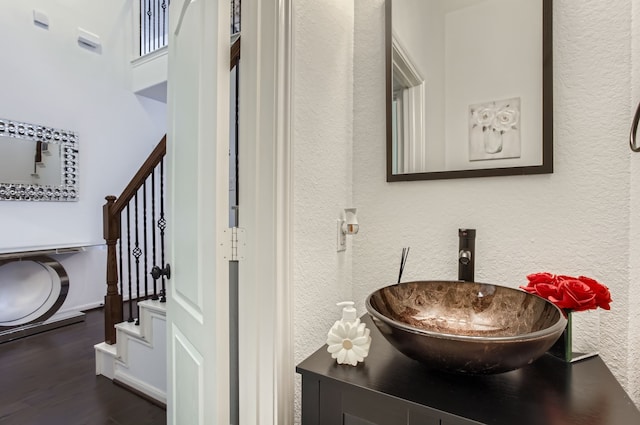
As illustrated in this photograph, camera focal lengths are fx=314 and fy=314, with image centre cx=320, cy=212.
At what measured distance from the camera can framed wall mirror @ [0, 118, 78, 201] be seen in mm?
3057

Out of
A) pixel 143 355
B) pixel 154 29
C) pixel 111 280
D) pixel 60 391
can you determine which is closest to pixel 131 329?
pixel 143 355

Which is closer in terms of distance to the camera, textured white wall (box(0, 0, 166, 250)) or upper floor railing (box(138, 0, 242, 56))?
textured white wall (box(0, 0, 166, 250))

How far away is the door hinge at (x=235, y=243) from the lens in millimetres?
871

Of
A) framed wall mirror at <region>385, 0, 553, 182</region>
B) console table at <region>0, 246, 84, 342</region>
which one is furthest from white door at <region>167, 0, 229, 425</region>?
console table at <region>0, 246, 84, 342</region>

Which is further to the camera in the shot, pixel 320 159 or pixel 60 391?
pixel 60 391

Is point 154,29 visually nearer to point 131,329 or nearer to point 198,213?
point 131,329

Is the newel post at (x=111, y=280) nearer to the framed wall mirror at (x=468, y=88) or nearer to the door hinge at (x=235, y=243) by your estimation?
the door hinge at (x=235, y=243)

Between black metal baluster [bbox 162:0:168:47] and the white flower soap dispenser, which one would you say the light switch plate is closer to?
the white flower soap dispenser

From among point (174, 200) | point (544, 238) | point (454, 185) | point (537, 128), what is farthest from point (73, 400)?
point (537, 128)

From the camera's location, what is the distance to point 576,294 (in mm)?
747

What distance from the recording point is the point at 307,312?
3.19 feet

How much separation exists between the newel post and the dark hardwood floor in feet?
1.09

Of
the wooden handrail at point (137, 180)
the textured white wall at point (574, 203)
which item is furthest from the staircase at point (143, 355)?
the textured white wall at point (574, 203)

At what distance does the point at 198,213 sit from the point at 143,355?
63.0 inches
